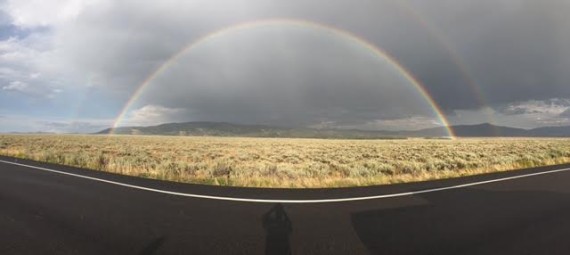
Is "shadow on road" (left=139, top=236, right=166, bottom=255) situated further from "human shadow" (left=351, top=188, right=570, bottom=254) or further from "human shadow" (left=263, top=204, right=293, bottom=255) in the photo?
"human shadow" (left=351, top=188, right=570, bottom=254)

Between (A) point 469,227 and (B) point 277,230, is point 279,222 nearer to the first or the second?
(B) point 277,230

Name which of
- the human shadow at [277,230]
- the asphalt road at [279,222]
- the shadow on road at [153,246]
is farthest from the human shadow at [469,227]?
the shadow on road at [153,246]

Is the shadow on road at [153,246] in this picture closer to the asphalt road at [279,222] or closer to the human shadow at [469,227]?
the asphalt road at [279,222]

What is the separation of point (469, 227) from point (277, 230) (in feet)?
10.7

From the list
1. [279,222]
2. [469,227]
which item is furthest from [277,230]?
[469,227]

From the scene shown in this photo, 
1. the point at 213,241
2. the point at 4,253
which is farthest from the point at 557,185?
the point at 4,253

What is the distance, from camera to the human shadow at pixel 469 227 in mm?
5402

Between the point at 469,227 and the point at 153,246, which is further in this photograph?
the point at 469,227

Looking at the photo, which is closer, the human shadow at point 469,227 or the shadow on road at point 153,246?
the shadow on road at point 153,246

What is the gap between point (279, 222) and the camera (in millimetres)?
6672

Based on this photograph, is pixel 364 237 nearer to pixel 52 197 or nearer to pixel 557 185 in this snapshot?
pixel 52 197

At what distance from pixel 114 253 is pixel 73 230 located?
62.5 inches

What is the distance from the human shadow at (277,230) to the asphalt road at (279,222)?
0.05ft

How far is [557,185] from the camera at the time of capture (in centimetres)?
1202
